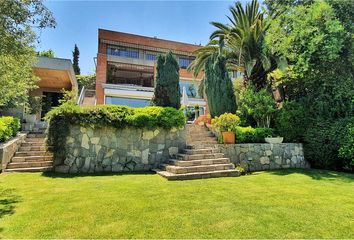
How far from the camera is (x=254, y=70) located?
51.4 ft

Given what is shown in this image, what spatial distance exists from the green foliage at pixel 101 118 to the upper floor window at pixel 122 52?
19625 millimetres

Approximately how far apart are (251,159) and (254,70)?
662cm

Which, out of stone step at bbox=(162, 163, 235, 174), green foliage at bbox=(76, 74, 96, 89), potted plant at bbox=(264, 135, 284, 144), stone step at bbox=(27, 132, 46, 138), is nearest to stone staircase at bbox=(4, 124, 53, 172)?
stone step at bbox=(27, 132, 46, 138)

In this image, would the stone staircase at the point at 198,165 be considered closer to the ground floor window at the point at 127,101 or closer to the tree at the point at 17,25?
the tree at the point at 17,25

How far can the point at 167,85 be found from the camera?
12.2m

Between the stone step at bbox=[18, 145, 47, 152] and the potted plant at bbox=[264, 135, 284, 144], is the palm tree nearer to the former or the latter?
the potted plant at bbox=[264, 135, 284, 144]

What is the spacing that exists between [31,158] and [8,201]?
5095 millimetres

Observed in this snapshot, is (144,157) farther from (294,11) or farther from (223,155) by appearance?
(294,11)

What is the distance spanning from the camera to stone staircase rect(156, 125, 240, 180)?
8.94 metres

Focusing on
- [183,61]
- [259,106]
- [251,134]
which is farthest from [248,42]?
[183,61]

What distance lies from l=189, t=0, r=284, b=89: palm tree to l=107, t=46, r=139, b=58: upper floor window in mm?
14718

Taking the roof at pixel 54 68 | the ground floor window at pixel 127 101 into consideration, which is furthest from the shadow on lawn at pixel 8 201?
the ground floor window at pixel 127 101

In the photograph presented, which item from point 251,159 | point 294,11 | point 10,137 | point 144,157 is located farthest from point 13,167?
point 294,11

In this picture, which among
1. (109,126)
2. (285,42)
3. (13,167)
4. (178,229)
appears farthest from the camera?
(285,42)
